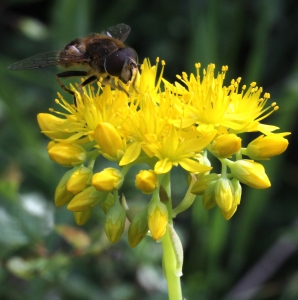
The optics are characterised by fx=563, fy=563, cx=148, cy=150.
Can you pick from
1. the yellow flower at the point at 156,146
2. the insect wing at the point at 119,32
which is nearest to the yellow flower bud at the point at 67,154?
the yellow flower at the point at 156,146

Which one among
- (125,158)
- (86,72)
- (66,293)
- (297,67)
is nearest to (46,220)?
(66,293)

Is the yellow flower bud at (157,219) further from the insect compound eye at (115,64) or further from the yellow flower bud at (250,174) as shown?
the insect compound eye at (115,64)

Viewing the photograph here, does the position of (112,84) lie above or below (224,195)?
above

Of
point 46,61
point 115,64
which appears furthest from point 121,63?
point 46,61

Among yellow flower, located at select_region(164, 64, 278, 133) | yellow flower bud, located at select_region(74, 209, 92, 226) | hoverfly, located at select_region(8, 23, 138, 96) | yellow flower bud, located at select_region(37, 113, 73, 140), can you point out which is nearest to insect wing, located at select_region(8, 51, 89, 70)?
hoverfly, located at select_region(8, 23, 138, 96)

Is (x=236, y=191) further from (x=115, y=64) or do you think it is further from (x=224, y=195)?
(x=115, y=64)
